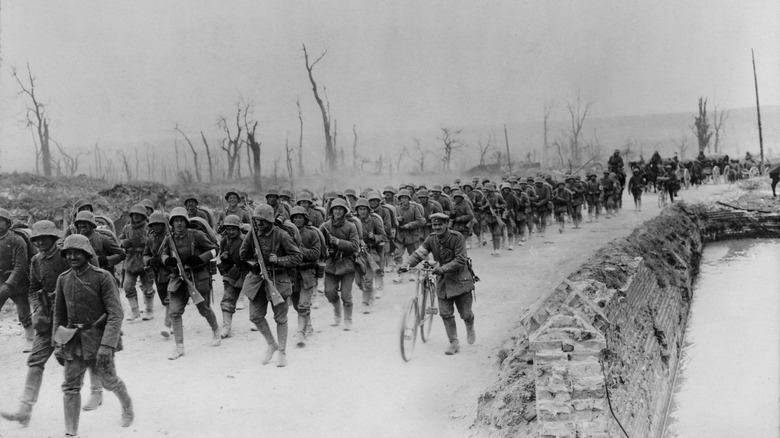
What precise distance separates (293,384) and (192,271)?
246 cm

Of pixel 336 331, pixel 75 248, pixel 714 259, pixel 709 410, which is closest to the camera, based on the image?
pixel 75 248

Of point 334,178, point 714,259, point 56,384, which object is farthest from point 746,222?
point 334,178

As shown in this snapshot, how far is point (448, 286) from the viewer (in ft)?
25.6

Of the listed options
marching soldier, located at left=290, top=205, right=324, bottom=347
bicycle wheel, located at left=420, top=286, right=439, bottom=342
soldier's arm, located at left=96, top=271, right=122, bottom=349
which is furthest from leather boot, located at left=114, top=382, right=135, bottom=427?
bicycle wheel, located at left=420, top=286, right=439, bottom=342

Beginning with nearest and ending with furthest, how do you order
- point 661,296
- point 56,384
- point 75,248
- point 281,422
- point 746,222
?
1. point 75,248
2. point 281,422
3. point 56,384
4. point 661,296
5. point 746,222

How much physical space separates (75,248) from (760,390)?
8931mm

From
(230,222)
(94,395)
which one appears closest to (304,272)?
(230,222)

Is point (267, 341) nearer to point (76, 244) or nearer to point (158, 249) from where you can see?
point (158, 249)

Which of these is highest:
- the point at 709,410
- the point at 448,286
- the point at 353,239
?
the point at 353,239

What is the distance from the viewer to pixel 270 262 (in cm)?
775

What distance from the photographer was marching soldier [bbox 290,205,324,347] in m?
8.37

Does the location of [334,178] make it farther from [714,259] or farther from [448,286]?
[448,286]

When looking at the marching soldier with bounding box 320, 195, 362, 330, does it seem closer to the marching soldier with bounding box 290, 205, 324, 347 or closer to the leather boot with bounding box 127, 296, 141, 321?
the marching soldier with bounding box 290, 205, 324, 347

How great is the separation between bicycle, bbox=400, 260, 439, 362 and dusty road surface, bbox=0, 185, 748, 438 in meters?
0.21
